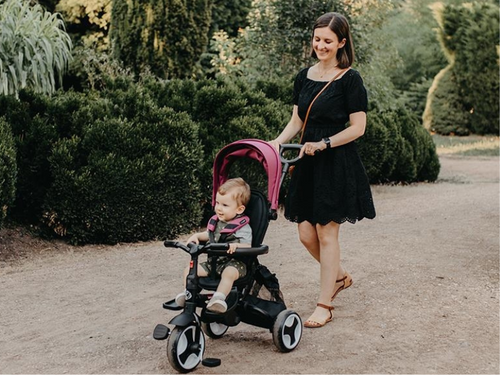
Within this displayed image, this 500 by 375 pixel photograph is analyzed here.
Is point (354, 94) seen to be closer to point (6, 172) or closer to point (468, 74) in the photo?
point (6, 172)

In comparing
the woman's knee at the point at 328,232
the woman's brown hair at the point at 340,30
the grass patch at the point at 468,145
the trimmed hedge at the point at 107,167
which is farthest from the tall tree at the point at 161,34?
the woman's knee at the point at 328,232

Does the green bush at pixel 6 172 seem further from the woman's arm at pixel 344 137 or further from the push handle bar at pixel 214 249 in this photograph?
the woman's arm at pixel 344 137

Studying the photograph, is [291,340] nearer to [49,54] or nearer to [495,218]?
[495,218]

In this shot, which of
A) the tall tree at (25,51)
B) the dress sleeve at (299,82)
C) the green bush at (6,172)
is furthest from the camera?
the tall tree at (25,51)

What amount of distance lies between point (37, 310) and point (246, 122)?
13.3ft

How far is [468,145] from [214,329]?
16628 mm

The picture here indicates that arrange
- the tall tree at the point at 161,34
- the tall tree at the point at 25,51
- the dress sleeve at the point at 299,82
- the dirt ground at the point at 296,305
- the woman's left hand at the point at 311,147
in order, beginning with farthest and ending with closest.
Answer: the tall tree at the point at 161,34, the tall tree at the point at 25,51, the dress sleeve at the point at 299,82, the woman's left hand at the point at 311,147, the dirt ground at the point at 296,305

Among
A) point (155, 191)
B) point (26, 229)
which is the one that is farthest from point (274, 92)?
point (26, 229)

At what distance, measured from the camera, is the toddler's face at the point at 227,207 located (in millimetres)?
4262

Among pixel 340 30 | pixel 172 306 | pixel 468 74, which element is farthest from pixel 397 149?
pixel 468 74

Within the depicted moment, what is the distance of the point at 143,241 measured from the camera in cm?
768

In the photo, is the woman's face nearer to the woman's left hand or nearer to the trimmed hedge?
the woman's left hand

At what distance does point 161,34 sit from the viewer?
1427 cm

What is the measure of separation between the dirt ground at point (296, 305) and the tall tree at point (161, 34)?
663 cm
